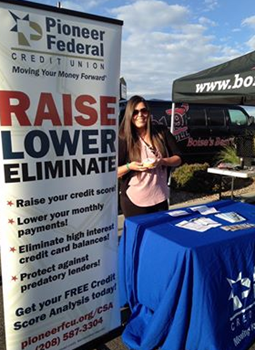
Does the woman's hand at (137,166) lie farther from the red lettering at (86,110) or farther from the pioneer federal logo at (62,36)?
the pioneer federal logo at (62,36)

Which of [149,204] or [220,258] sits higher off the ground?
[149,204]

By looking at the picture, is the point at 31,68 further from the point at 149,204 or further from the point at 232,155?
the point at 232,155

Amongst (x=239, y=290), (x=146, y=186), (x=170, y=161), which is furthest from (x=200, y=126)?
(x=239, y=290)

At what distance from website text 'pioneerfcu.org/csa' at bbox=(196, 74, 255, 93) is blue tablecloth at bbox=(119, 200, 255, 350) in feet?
6.49

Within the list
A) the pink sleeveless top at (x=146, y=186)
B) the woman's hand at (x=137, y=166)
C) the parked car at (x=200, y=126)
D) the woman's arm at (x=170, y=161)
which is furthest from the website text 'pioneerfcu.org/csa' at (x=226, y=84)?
the parked car at (x=200, y=126)

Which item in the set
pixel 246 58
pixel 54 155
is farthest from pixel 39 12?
pixel 246 58

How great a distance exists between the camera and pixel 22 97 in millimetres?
1567

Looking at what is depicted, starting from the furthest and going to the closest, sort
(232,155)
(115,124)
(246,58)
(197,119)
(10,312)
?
(197,119) < (232,155) < (246,58) < (115,124) < (10,312)

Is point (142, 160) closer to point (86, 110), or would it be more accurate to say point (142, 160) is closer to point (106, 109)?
point (106, 109)

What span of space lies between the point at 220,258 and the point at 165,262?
343 mm

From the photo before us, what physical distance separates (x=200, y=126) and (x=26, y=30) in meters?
7.24

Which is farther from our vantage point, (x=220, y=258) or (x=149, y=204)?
(x=149, y=204)

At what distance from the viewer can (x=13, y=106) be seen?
5.08ft

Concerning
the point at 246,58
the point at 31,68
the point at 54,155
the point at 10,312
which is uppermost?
the point at 246,58
